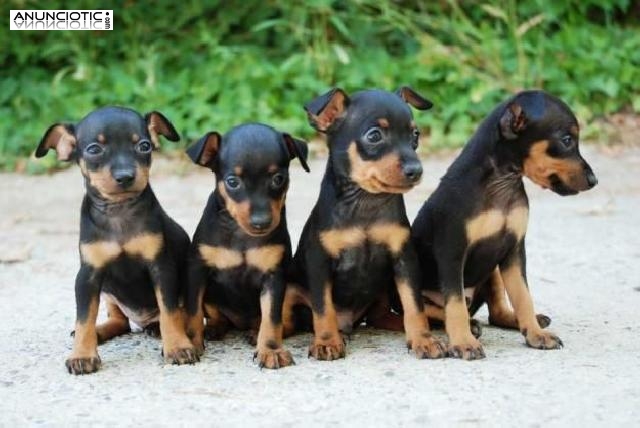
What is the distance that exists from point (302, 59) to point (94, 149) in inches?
286

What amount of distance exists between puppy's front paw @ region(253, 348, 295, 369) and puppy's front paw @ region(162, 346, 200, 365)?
0.33m

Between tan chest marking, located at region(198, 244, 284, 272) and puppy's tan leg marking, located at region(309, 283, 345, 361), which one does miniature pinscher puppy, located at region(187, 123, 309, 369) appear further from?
puppy's tan leg marking, located at region(309, 283, 345, 361)

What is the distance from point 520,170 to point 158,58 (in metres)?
8.13

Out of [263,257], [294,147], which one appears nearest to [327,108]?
[294,147]

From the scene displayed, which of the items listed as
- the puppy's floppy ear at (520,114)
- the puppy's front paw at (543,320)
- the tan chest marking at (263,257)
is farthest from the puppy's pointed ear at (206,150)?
the puppy's front paw at (543,320)

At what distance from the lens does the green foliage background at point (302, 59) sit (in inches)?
493

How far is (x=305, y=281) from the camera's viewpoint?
21.0 ft

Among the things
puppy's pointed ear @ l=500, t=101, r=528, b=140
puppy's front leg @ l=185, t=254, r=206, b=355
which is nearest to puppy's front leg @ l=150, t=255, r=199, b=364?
puppy's front leg @ l=185, t=254, r=206, b=355

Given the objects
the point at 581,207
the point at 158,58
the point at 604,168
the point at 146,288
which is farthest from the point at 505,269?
the point at 158,58

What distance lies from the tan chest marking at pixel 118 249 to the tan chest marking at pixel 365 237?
830 millimetres

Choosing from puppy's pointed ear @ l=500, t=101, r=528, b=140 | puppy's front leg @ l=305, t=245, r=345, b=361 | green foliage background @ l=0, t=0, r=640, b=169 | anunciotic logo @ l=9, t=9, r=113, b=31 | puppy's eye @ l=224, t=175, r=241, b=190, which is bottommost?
puppy's front leg @ l=305, t=245, r=345, b=361

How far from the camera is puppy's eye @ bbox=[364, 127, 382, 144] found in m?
5.91

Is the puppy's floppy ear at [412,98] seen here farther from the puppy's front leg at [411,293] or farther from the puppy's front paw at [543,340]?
the puppy's front paw at [543,340]

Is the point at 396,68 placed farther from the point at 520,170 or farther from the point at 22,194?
the point at 520,170
